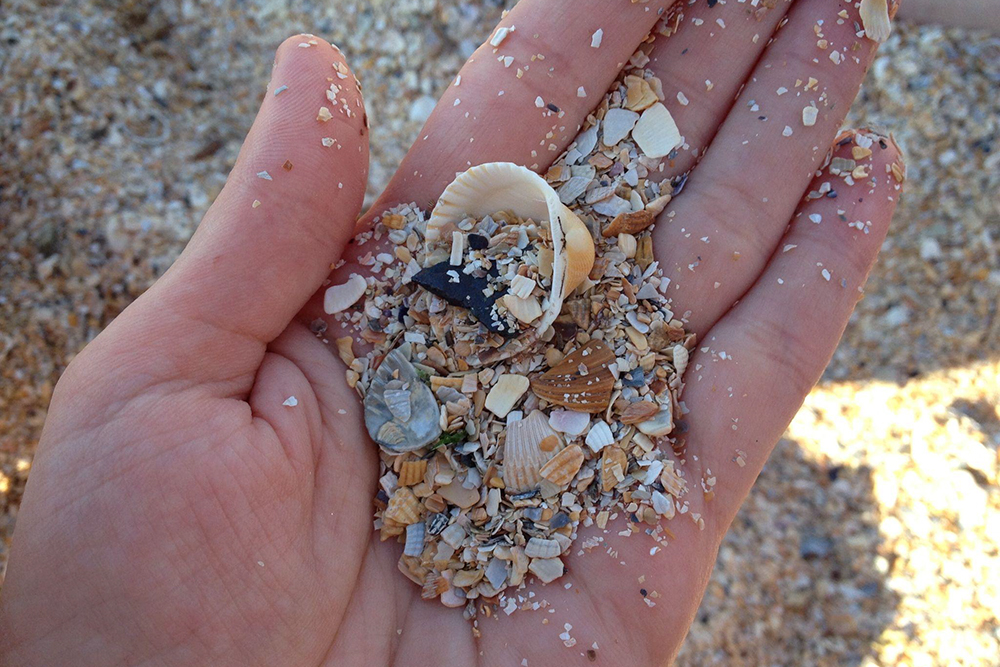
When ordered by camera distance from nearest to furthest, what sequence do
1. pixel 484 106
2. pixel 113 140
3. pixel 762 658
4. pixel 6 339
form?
pixel 484 106 → pixel 762 658 → pixel 6 339 → pixel 113 140

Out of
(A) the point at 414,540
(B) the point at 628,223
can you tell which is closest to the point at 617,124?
(B) the point at 628,223

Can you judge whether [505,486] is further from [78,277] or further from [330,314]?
[78,277]

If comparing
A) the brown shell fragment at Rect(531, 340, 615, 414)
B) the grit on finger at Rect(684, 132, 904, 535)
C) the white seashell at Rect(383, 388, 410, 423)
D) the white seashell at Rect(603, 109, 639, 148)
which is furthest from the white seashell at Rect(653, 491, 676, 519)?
the white seashell at Rect(603, 109, 639, 148)

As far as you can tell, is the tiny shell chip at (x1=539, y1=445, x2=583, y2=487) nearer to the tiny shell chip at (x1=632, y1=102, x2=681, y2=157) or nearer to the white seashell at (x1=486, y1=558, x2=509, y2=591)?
the white seashell at (x1=486, y1=558, x2=509, y2=591)

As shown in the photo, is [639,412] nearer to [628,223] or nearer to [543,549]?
[543,549]

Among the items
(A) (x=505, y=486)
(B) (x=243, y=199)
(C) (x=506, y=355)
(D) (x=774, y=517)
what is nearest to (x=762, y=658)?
(D) (x=774, y=517)
